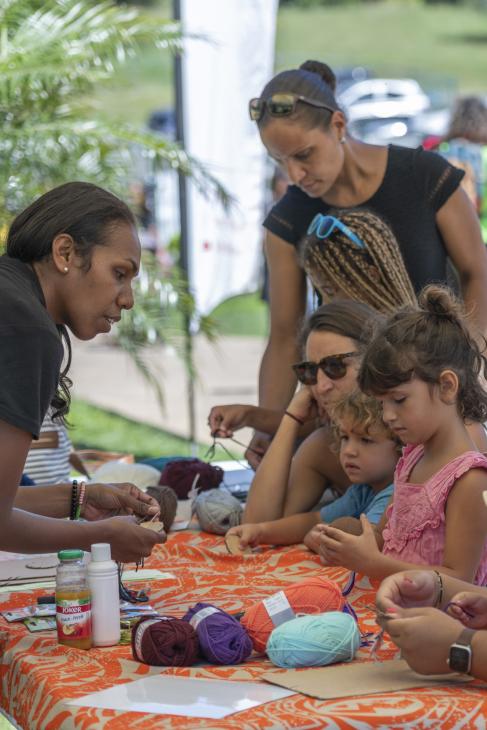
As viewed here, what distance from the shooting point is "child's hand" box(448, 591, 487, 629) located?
1888 millimetres

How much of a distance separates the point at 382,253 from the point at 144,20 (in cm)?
286

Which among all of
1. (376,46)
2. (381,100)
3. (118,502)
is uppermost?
(376,46)

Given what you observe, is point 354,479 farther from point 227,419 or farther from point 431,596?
point 431,596

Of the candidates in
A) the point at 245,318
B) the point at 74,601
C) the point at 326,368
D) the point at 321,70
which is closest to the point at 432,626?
the point at 74,601

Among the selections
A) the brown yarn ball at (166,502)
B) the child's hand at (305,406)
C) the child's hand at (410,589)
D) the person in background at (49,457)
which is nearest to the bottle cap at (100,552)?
the child's hand at (410,589)

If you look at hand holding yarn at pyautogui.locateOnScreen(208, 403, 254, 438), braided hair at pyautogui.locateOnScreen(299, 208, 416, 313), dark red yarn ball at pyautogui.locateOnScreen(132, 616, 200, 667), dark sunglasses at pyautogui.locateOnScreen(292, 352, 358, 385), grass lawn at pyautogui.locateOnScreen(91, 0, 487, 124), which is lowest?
dark red yarn ball at pyautogui.locateOnScreen(132, 616, 200, 667)

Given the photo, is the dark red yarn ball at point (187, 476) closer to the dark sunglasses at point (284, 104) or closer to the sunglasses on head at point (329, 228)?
the sunglasses on head at point (329, 228)

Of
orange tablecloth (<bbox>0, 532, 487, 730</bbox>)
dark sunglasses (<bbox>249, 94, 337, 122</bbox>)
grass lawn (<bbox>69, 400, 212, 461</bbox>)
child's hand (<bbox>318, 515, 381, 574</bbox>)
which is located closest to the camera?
orange tablecloth (<bbox>0, 532, 487, 730</bbox>)

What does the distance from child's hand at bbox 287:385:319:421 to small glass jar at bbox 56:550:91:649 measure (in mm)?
1139

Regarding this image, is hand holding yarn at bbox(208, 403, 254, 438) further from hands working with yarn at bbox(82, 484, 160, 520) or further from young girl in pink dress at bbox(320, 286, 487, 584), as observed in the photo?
young girl in pink dress at bbox(320, 286, 487, 584)

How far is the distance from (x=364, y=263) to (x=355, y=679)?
139 centimetres

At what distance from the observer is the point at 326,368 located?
9.30 ft

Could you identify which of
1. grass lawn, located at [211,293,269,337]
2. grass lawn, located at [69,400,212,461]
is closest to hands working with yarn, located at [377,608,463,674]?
grass lawn, located at [69,400,212,461]

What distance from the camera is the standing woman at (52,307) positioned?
1921 millimetres
